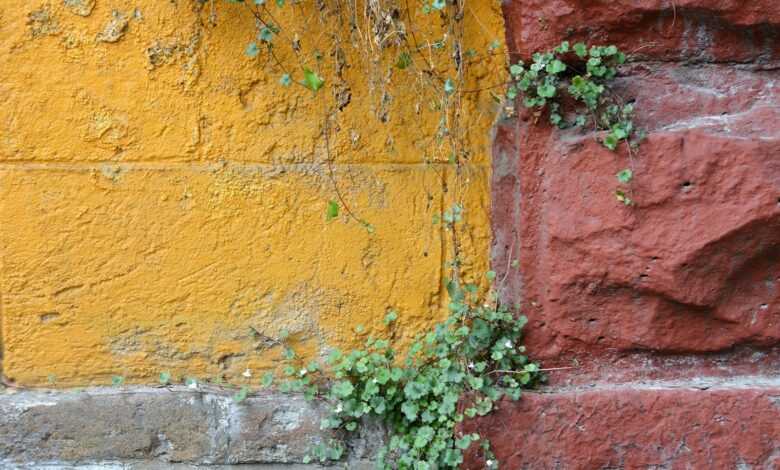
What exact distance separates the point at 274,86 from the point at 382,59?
291 millimetres

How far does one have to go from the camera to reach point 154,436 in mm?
2148

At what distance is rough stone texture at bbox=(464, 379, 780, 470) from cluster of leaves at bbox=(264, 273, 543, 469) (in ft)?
0.21

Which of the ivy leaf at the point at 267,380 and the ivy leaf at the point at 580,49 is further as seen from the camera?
the ivy leaf at the point at 267,380

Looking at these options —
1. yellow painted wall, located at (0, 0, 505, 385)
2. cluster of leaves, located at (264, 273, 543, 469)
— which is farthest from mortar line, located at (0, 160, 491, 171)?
cluster of leaves, located at (264, 273, 543, 469)

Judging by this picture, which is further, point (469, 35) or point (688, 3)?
point (469, 35)

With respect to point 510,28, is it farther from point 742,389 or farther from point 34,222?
point 34,222

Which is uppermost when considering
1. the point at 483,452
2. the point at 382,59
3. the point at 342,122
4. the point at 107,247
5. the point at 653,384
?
the point at 382,59

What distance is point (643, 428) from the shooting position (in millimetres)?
1983

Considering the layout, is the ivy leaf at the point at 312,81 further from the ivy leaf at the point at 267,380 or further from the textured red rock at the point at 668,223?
the ivy leaf at the point at 267,380

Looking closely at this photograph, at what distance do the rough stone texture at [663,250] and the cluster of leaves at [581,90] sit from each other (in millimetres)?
32

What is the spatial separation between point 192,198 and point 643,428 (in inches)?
50.4

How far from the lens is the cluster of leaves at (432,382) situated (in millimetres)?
2041

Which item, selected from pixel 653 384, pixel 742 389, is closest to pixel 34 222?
pixel 653 384

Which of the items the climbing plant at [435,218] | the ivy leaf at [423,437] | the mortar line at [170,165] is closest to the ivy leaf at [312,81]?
the climbing plant at [435,218]
